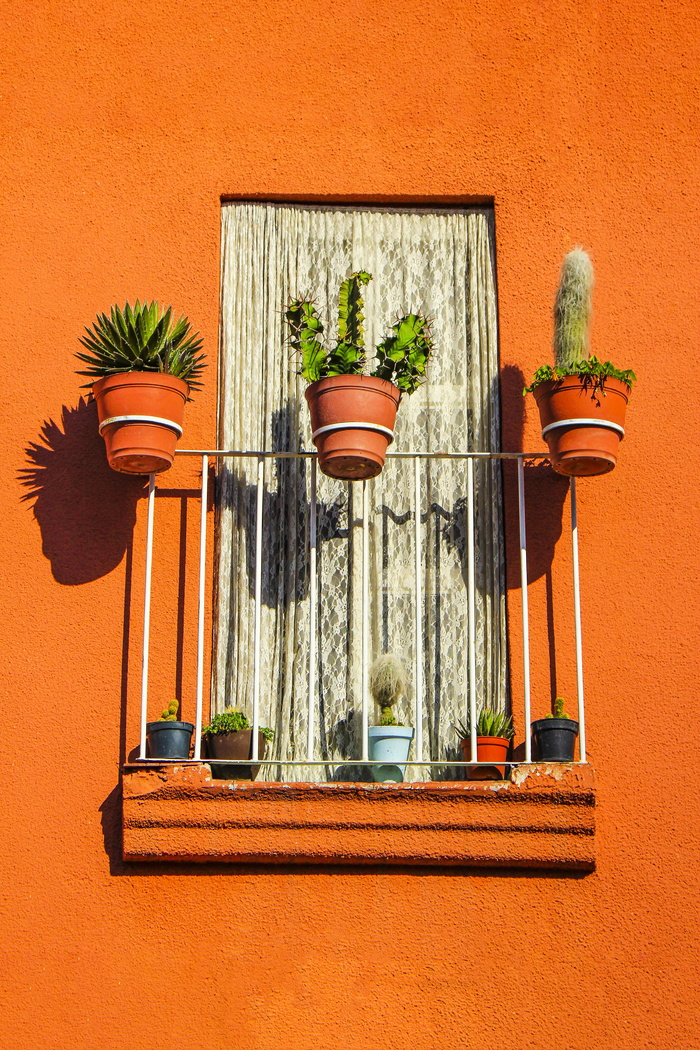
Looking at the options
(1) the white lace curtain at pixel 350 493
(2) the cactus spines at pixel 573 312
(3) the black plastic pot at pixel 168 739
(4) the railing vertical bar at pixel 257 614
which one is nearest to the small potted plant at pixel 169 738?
A: (3) the black plastic pot at pixel 168 739

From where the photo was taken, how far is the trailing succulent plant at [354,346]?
5809 millimetres

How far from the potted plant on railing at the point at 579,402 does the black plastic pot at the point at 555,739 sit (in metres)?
0.98

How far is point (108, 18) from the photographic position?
6.69 m

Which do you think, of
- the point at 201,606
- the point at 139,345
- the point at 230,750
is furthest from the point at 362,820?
the point at 139,345

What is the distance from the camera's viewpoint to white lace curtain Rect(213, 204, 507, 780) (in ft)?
20.0

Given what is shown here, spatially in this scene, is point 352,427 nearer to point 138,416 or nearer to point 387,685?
point 138,416

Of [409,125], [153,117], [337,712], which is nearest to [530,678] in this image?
[337,712]

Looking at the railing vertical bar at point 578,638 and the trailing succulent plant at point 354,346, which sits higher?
the trailing succulent plant at point 354,346

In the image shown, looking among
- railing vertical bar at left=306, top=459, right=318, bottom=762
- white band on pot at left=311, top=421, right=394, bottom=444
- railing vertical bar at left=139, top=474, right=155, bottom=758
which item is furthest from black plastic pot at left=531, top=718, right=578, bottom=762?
railing vertical bar at left=139, top=474, right=155, bottom=758

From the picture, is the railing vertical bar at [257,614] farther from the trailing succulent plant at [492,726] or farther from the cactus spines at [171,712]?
the trailing succulent plant at [492,726]

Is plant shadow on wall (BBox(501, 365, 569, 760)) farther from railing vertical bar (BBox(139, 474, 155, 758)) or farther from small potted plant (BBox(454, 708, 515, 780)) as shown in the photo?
railing vertical bar (BBox(139, 474, 155, 758))

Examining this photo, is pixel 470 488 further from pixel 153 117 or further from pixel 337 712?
pixel 153 117

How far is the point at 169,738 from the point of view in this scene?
18.3 ft

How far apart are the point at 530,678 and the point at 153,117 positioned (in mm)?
2879
